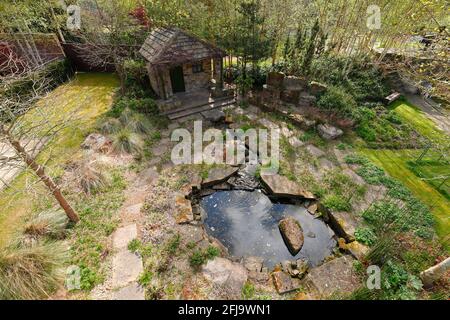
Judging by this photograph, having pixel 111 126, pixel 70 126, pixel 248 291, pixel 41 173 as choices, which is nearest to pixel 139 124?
pixel 111 126

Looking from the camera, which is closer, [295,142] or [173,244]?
[173,244]

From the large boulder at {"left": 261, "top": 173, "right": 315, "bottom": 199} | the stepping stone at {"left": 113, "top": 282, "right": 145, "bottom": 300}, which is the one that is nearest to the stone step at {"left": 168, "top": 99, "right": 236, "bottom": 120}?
the large boulder at {"left": 261, "top": 173, "right": 315, "bottom": 199}

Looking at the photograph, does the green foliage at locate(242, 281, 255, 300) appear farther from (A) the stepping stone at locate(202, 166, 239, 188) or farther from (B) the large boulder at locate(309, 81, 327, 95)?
(B) the large boulder at locate(309, 81, 327, 95)

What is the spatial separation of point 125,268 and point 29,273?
5.62 feet

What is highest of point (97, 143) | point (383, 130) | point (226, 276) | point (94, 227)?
point (97, 143)

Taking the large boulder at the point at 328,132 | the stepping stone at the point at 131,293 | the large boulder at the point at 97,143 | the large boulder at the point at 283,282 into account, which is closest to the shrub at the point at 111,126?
the large boulder at the point at 97,143

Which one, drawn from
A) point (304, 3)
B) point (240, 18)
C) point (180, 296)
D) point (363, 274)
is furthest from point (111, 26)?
point (363, 274)

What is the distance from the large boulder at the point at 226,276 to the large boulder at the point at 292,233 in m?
1.40

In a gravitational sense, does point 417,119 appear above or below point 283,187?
above

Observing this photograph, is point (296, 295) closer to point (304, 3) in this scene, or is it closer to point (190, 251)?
point (190, 251)

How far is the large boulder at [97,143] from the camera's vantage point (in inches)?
320

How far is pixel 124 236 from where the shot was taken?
573 cm

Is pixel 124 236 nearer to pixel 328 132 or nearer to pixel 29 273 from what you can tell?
pixel 29 273

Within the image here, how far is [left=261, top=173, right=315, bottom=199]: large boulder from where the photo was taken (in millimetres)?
7023
